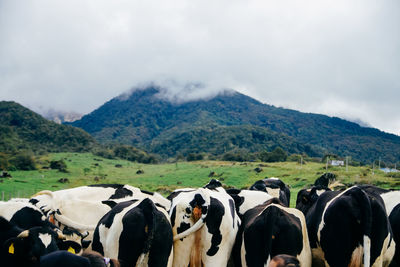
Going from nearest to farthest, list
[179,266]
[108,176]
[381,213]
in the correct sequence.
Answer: [381,213] → [179,266] → [108,176]

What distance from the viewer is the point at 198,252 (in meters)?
6.33

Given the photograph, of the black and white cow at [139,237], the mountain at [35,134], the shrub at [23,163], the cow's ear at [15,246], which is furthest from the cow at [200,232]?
the mountain at [35,134]

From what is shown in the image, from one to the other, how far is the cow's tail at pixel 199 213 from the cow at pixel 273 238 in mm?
865

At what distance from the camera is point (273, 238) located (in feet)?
18.3

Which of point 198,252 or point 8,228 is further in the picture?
point 198,252

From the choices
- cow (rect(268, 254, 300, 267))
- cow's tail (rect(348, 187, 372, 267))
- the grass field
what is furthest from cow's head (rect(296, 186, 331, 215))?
the grass field

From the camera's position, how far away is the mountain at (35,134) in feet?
290

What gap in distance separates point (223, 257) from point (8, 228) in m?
3.94

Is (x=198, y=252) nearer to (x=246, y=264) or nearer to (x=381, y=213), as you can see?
(x=246, y=264)

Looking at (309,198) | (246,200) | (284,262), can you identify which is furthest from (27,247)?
(309,198)

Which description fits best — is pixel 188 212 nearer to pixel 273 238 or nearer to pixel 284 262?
pixel 273 238

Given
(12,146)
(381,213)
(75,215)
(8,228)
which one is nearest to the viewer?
(8,228)

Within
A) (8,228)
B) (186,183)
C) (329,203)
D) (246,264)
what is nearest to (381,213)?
(329,203)

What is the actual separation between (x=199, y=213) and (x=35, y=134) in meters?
105
